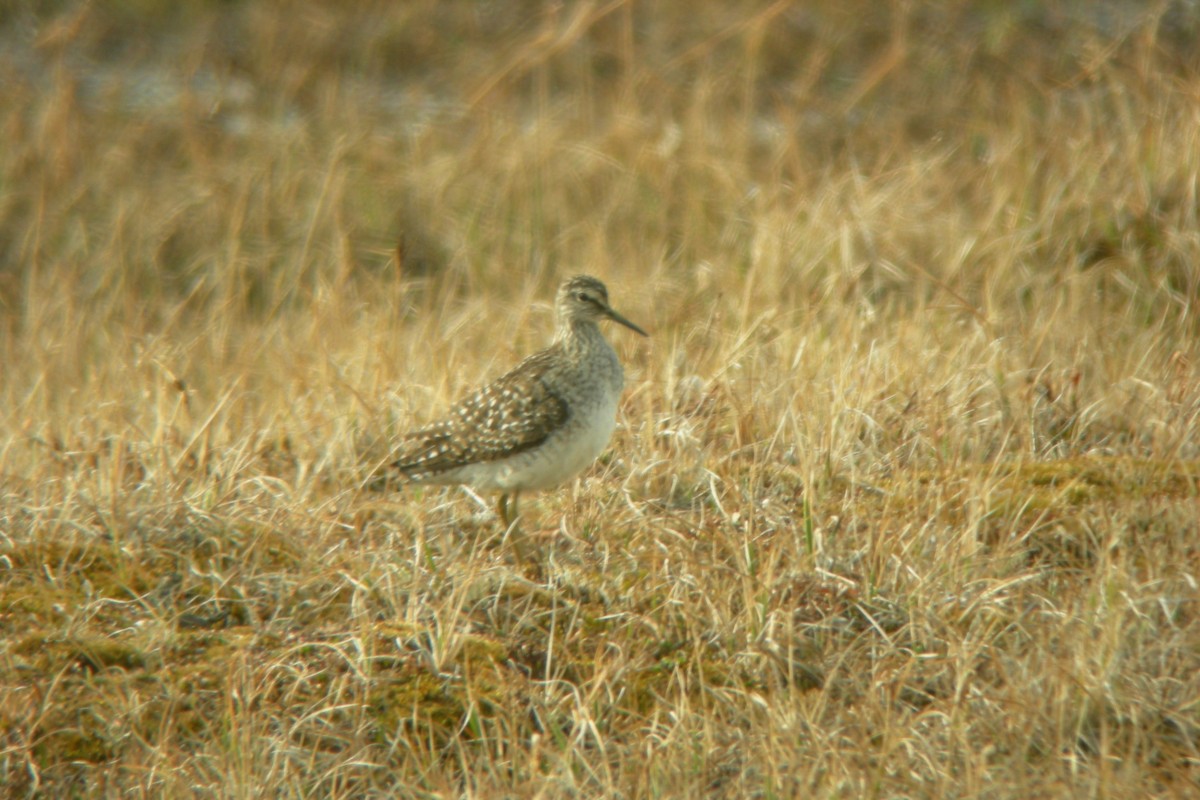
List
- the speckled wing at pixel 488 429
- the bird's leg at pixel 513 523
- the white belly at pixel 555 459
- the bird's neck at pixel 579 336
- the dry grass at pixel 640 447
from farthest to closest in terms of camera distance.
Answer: the bird's neck at pixel 579 336
the speckled wing at pixel 488 429
the white belly at pixel 555 459
the bird's leg at pixel 513 523
the dry grass at pixel 640 447

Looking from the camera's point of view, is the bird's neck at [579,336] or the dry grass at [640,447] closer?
the dry grass at [640,447]

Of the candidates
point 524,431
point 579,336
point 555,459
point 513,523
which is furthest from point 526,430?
point 579,336

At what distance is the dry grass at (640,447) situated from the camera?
4426 mm

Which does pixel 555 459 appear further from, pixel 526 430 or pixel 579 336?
pixel 579 336

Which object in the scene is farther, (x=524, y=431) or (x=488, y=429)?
(x=488, y=429)

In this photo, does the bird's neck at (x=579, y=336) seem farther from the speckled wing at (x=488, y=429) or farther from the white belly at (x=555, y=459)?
the white belly at (x=555, y=459)

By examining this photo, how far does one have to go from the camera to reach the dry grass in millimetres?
4426

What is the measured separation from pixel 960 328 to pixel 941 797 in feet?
11.5

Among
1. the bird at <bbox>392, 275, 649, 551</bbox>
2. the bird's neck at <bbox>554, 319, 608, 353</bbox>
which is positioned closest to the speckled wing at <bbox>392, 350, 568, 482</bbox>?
the bird at <bbox>392, 275, 649, 551</bbox>

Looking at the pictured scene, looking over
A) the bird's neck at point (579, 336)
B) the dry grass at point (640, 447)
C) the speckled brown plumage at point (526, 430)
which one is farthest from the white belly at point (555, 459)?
the bird's neck at point (579, 336)

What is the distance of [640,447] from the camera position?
20.0 ft

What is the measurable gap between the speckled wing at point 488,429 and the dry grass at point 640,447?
0.20 meters

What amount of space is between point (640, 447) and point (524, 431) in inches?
22.0

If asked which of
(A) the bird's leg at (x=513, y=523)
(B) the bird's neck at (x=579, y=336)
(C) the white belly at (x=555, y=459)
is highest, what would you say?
(B) the bird's neck at (x=579, y=336)
